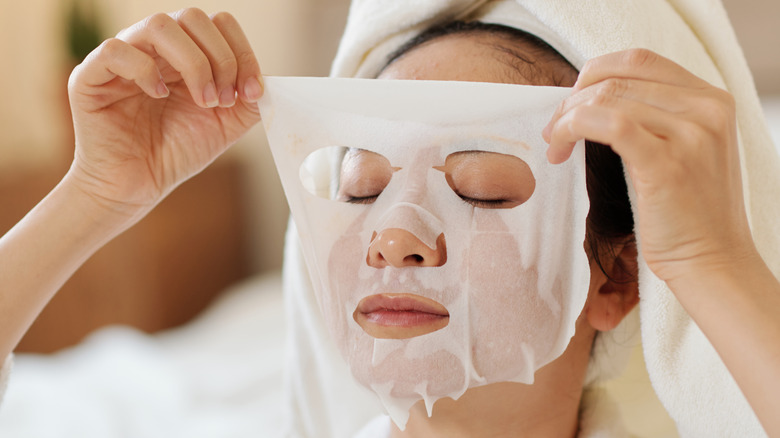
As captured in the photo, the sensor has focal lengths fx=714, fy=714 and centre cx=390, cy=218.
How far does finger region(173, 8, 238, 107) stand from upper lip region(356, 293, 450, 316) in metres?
0.27

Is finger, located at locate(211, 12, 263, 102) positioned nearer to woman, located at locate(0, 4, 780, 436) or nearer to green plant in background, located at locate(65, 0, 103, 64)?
woman, located at locate(0, 4, 780, 436)

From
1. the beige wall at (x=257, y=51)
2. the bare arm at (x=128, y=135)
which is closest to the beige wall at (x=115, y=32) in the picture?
the beige wall at (x=257, y=51)

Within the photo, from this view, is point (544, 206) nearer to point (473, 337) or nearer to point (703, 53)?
point (473, 337)

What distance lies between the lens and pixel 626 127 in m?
0.55

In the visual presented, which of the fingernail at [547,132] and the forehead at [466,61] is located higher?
the forehead at [466,61]

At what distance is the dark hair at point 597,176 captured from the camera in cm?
81

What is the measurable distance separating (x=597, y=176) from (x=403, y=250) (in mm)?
258

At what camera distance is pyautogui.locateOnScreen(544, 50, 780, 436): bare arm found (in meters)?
0.56

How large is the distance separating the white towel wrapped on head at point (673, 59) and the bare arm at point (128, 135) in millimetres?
223

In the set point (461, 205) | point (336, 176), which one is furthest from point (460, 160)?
point (336, 176)

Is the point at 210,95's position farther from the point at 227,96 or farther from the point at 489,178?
the point at 489,178

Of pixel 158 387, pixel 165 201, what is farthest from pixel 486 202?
pixel 165 201

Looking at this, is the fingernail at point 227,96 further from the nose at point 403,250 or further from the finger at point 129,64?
the nose at point 403,250

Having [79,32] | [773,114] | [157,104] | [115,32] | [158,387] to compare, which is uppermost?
[115,32]
